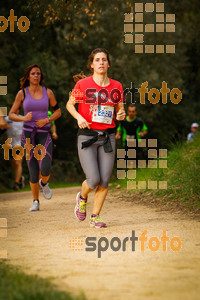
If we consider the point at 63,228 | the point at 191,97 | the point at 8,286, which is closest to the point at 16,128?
the point at 63,228

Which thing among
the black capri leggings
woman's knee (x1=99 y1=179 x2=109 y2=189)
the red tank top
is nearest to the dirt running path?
woman's knee (x1=99 y1=179 x2=109 y2=189)

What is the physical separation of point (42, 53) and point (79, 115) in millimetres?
16244

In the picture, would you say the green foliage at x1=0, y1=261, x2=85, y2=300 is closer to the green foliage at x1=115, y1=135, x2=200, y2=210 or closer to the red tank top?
the red tank top

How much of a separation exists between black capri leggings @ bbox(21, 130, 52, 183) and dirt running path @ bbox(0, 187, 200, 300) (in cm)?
63

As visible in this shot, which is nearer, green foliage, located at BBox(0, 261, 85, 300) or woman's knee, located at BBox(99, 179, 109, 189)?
green foliage, located at BBox(0, 261, 85, 300)

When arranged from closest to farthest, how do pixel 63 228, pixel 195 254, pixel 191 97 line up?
pixel 195 254 < pixel 63 228 < pixel 191 97

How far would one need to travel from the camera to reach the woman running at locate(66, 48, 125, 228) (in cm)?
788

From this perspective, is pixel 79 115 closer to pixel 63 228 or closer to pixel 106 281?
pixel 63 228

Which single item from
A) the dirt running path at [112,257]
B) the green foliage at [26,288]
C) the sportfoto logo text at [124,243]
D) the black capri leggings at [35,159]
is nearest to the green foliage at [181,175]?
the dirt running path at [112,257]

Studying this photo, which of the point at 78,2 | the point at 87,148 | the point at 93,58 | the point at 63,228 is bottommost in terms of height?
the point at 63,228

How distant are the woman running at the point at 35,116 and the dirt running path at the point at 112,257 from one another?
79 centimetres

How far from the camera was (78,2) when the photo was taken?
10.9m

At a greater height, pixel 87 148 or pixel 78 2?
pixel 78 2

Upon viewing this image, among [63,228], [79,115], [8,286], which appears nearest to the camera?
[8,286]
